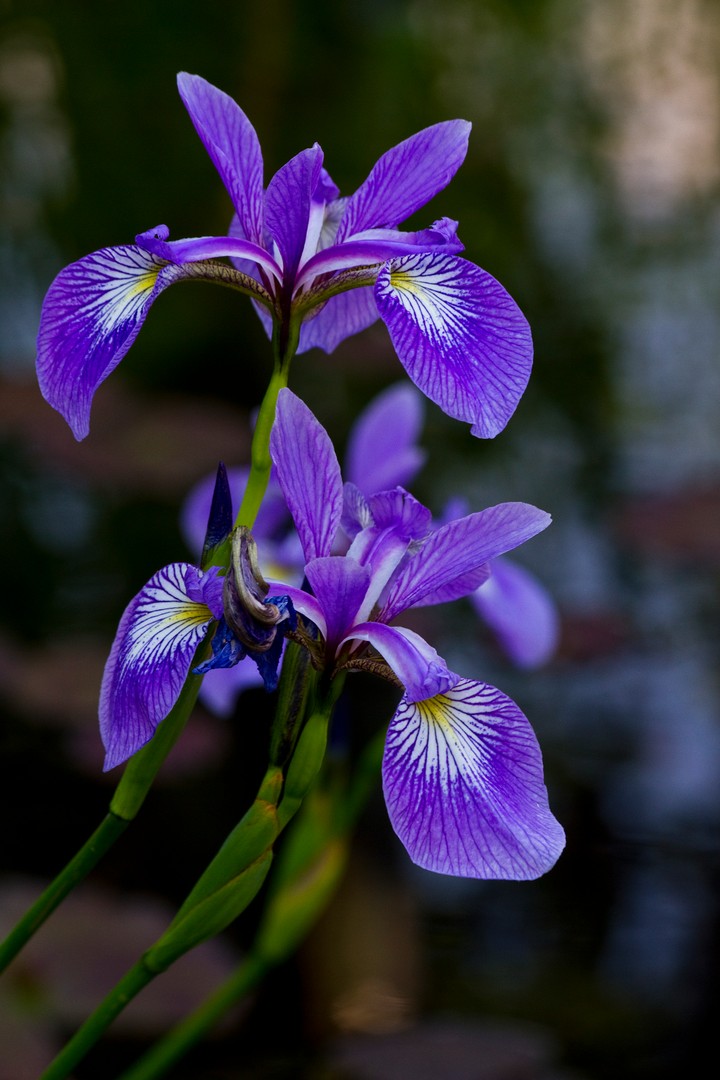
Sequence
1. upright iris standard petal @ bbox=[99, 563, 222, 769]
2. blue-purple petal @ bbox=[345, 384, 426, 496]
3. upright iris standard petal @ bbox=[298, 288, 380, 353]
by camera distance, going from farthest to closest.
A: blue-purple petal @ bbox=[345, 384, 426, 496], upright iris standard petal @ bbox=[298, 288, 380, 353], upright iris standard petal @ bbox=[99, 563, 222, 769]

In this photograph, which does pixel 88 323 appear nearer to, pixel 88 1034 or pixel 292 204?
pixel 292 204

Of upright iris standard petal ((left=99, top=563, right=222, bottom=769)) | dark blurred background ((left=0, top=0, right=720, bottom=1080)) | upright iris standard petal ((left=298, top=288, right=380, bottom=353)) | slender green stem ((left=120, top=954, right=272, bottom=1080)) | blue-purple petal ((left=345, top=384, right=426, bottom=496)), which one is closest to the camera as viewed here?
upright iris standard petal ((left=99, top=563, right=222, bottom=769))

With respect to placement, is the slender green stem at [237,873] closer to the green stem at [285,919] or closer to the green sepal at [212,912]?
the green sepal at [212,912]

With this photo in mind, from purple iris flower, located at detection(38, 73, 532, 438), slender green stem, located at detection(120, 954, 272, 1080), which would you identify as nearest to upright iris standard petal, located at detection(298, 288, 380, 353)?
purple iris flower, located at detection(38, 73, 532, 438)

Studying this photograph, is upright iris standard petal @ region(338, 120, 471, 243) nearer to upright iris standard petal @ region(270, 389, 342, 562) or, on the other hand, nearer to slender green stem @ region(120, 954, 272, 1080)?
upright iris standard petal @ region(270, 389, 342, 562)

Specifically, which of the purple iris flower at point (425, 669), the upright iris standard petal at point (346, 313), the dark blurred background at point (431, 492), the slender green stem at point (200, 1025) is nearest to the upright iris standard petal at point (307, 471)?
the purple iris flower at point (425, 669)

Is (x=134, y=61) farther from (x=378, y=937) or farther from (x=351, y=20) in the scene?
(x=378, y=937)
